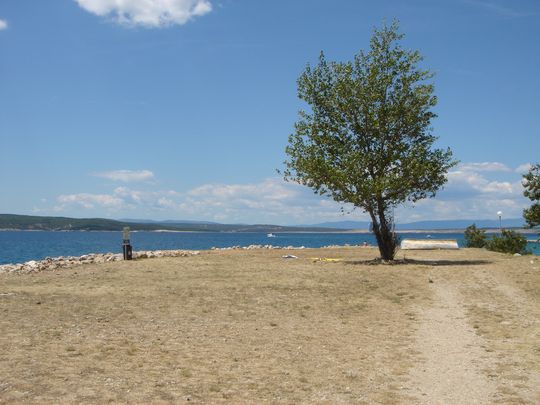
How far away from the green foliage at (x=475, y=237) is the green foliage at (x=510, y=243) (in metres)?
6.90

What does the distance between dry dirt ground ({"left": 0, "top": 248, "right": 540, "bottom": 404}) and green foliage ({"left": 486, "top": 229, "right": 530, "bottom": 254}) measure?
28.1 meters

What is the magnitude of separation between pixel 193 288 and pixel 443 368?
12.2 metres

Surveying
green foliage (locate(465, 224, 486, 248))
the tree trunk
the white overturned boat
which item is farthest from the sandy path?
green foliage (locate(465, 224, 486, 248))

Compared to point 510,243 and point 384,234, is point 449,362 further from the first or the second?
point 510,243

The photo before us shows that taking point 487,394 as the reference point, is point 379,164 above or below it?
above

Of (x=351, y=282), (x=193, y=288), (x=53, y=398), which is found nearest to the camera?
(x=53, y=398)

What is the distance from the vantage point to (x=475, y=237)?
2484 inches

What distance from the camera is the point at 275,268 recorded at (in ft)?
96.1

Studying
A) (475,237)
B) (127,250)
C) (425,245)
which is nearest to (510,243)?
(425,245)

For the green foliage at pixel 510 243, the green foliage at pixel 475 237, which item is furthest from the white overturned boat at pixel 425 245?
the green foliage at pixel 475 237

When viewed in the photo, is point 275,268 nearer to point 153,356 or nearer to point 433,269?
point 433,269

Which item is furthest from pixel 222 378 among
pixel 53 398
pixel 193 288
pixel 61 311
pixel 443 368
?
pixel 193 288

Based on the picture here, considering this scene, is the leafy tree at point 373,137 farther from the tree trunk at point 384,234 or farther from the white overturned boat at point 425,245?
the white overturned boat at point 425,245

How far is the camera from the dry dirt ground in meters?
9.87
